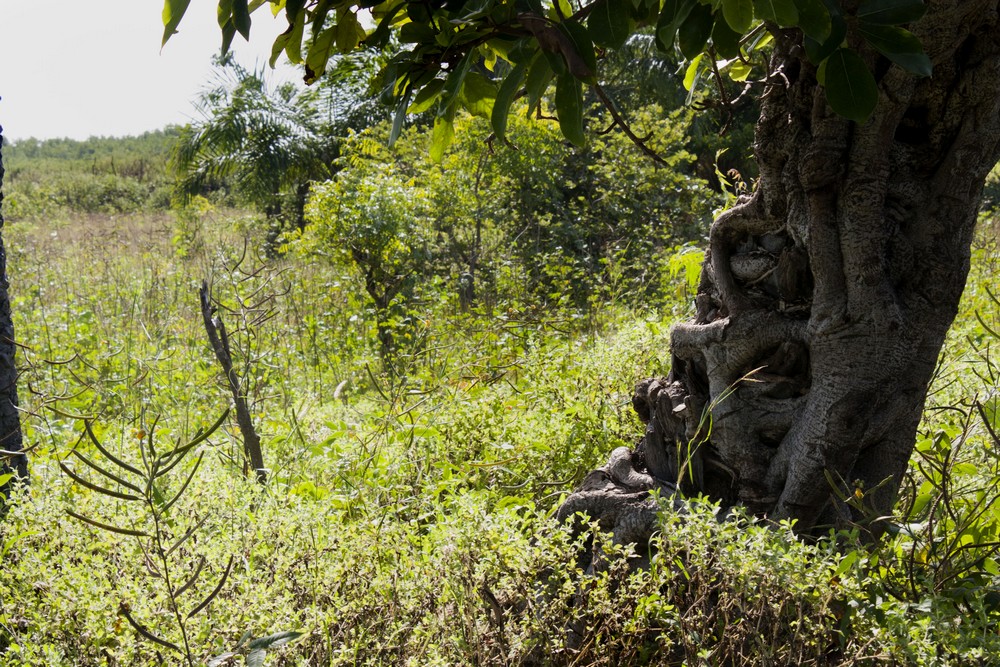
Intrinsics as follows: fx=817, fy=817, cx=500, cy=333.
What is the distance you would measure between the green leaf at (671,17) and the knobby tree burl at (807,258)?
0.60ft

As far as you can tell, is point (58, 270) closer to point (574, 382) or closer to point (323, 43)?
point (574, 382)

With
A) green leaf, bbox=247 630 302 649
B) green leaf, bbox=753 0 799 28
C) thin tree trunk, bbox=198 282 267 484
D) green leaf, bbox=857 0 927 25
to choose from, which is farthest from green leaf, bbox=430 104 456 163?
thin tree trunk, bbox=198 282 267 484

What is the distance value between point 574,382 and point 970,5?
96.3 inches

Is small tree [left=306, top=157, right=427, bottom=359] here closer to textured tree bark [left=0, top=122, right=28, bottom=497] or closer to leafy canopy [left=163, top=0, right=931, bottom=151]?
textured tree bark [left=0, top=122, right=28, bottom=497]

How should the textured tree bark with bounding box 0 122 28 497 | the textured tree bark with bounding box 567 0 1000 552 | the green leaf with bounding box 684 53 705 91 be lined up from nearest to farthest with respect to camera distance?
the textured tree bark with bounding box 567 0 1000 552
the green leaf with bounding box 684 53 705 91
the textured tree bark with bounding box 0 122 28 497

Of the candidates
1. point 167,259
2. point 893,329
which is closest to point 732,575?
point 893,329

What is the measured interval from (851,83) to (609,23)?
1.37 feet

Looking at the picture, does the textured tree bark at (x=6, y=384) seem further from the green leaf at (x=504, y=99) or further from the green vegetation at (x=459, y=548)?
the green leaf at (x=504, y=99)

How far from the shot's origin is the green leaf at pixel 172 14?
1.24 meters

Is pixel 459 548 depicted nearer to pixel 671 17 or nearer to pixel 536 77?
pixel 536 77

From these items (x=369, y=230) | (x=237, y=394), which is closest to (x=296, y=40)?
(x=237, y=394)

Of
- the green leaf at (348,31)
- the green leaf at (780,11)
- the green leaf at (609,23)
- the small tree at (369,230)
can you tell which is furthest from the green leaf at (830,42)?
the small tree at (369,230)

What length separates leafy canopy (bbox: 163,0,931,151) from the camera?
1.24 m

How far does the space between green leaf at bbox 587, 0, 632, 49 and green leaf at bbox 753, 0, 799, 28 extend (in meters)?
0.22
